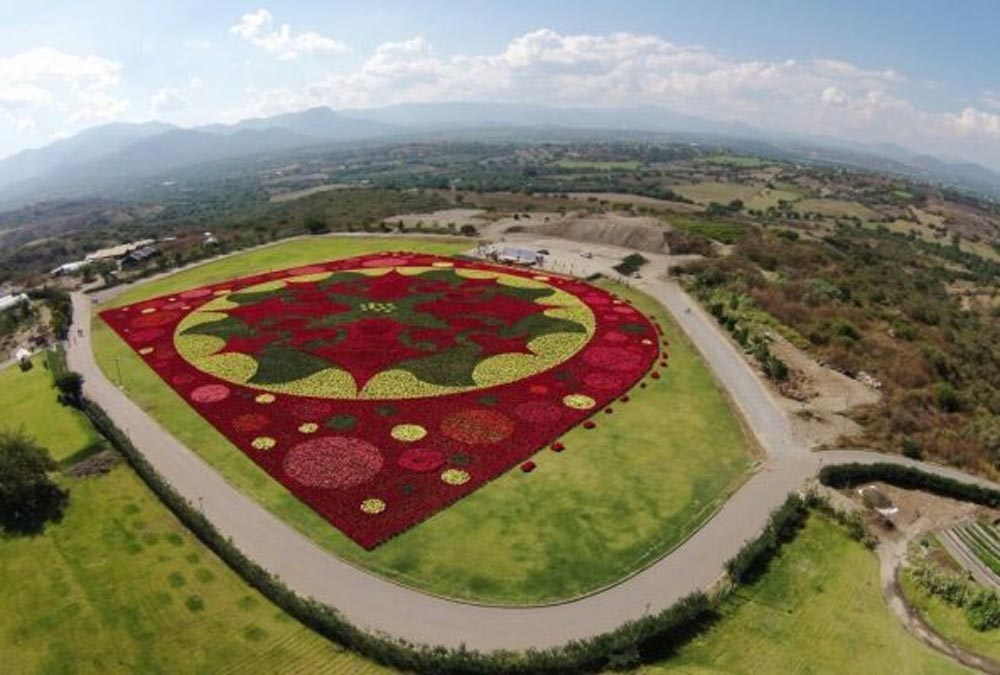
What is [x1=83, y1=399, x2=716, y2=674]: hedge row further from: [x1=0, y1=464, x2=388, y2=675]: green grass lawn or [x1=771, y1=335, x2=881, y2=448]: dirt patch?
[x1=771, y1=335, x2=881, y2=448]: dirt patch

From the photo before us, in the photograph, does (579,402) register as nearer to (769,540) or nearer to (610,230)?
(769,540)

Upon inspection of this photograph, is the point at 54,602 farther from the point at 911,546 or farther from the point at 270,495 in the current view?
the point at 911,546

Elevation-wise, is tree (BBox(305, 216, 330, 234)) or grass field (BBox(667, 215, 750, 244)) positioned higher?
grass field (BBox(667, 215, 750, 244))

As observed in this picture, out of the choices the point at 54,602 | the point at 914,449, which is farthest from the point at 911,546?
the point at 54,602

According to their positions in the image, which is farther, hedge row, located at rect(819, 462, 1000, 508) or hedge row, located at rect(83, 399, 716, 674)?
hedge row, located at rect(819, 462, 1000, 508)

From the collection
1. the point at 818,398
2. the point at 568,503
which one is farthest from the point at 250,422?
the point at 818,398

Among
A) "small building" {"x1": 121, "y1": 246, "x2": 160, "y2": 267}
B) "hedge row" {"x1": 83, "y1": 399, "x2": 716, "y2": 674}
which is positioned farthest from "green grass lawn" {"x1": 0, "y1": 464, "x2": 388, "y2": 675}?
"small building" {"x1": 121, "y1": 246, "x2": 160, "y2": 267}
